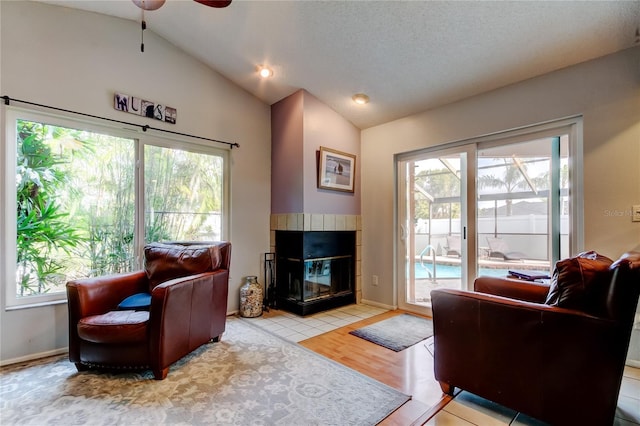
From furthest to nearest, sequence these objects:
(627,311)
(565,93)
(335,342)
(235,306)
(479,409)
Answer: (235,306), (335,342), (565,93), (479,409), (627,311)

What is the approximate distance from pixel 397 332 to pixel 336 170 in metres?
1.96

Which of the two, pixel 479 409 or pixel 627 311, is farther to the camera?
pixel 479 409

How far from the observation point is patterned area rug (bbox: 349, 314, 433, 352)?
2719mm

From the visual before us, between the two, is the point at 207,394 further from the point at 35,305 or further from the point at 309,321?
the point at 35,305

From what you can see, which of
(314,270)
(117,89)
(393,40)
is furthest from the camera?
(314,270)

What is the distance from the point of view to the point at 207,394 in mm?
1870

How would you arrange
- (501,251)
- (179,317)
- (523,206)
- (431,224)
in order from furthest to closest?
(431,224), (501,251), (523,206), (179,317)

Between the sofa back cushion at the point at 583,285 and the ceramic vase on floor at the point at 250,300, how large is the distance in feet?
9.06

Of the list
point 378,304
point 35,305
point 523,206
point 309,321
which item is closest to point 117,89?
point 35,305

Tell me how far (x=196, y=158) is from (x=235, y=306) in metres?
1.76

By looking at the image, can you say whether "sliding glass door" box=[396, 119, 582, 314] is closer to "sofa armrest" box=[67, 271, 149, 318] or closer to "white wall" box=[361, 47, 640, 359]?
"white wall" box=[361, 47, 640, 359]

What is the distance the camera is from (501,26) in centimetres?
223

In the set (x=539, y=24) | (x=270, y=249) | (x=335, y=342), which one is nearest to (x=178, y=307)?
(x=335, y=342)

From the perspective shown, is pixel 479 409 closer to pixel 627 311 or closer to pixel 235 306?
pixel 627 311
